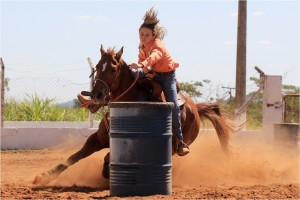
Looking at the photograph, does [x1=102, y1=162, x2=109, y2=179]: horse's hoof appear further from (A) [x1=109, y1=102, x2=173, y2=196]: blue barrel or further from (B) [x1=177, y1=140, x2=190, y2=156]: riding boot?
(A) [x1=109, y1=102, x2=173, y2=196]: blue barrel

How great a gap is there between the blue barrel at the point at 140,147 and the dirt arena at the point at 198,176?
21cm

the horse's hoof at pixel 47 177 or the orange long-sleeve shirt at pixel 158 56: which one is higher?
the orange long-sleeve shirt at pixel 158 56

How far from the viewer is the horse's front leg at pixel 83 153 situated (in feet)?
30.3

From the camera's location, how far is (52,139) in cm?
1658

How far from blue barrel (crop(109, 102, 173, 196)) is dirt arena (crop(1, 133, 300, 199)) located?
0.68ft

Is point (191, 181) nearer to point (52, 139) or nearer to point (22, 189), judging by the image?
point (22, 189)

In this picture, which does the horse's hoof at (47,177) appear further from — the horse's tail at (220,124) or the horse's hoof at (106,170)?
the horse's tail at (220,124)

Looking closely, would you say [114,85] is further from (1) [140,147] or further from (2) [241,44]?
(2) [241,44]

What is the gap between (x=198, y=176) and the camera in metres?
10.5

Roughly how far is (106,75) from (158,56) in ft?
2.18

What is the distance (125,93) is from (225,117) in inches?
141

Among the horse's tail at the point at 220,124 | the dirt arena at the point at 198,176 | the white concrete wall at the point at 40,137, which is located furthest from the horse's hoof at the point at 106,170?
the white concrete wall at the point at 40,137

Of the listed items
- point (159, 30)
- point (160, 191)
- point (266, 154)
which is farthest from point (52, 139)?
point (160, 191)

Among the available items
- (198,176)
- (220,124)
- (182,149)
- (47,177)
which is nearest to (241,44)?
(220,124)
